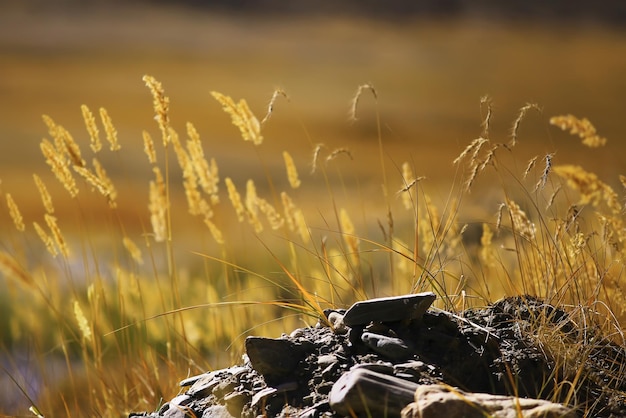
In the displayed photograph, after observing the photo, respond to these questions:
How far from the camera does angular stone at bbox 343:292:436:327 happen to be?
254 centimetres

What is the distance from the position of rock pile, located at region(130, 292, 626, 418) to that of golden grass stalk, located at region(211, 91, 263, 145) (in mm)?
874

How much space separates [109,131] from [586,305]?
2.00 meters

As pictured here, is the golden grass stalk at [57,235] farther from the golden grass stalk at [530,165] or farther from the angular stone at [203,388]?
the golden grass stalk at [530,165]

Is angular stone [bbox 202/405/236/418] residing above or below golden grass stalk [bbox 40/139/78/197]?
below

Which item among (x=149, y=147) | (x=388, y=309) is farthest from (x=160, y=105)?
(x=388, y=309)

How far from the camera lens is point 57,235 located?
10.9ft

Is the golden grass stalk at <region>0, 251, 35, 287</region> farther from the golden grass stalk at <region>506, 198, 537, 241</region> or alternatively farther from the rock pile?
the golden grass stalk at <region>506, 198, 537, 241</region>

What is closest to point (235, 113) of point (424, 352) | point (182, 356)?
point (182, 356)

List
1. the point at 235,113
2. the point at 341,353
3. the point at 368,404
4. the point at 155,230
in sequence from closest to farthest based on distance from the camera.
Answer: the point at 368,404 < the point at 341,353 < the point at 235,113 < the point at 155,230

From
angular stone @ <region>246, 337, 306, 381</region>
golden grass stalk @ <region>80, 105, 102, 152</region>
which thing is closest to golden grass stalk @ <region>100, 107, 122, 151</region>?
golden grass stalk @ <region>80, 105, 102, 152</region>

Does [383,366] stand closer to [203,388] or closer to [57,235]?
[203,388]

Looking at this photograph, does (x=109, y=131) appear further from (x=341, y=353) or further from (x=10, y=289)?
(x=341, y=353)

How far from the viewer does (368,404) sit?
Answer: 85.8 inches

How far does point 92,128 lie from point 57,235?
1.51 ft
